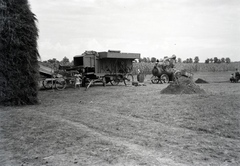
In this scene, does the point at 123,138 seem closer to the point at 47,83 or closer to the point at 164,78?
the point at 47,83

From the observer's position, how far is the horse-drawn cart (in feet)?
74.6

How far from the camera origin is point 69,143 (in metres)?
5.68

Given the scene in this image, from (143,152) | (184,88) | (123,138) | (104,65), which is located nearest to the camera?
(143,152)

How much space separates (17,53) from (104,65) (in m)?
13.1

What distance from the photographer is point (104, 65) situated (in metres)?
24.0

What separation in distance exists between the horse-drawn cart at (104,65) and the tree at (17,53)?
10.3 metres

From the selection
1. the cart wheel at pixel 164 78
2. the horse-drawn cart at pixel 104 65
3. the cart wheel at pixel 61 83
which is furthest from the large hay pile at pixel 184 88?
the cart wheel at pixel 164 78

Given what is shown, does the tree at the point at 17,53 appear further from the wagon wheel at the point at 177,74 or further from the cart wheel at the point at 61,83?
the wagon wheel at the point at 177,74

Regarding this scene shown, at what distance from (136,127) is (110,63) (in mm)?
17734

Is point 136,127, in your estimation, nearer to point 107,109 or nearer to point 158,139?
point 158,139

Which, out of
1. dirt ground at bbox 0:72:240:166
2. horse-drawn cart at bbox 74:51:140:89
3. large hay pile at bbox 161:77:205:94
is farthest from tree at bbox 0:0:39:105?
horse-drawn cart at bbox 74:51:140:89

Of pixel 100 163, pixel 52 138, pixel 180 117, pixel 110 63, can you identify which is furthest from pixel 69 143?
pixel 110 63

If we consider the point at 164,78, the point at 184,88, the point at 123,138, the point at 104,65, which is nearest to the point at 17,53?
the point at 123,138

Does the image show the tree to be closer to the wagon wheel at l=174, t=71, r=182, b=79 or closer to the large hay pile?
the large hay pile
